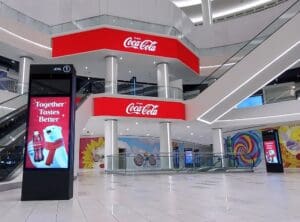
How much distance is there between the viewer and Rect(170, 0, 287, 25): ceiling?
2633 cm

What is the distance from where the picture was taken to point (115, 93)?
1598cm

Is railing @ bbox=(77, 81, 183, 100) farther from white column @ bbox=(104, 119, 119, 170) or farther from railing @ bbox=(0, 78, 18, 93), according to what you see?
railing @ bbox=(0, 78, 18, 93)

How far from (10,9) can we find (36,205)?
49.4 feet

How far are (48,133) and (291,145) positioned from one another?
63.8 ft

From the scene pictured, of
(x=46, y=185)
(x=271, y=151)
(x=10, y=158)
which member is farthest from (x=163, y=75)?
(x=46, y=185)

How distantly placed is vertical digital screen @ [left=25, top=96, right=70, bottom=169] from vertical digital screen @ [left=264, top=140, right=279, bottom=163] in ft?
36.7

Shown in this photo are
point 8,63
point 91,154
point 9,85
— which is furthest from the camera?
point 91,154

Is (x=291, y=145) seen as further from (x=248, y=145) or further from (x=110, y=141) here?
(x=110, y=141)

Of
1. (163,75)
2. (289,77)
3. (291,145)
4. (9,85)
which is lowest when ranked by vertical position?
(291,145)

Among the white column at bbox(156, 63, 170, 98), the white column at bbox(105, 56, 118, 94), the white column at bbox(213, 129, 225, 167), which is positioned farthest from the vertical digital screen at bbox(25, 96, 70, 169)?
the white column at bbox(213, 129, 225, 167)

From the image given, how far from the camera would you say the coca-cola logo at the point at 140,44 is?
1695 cm

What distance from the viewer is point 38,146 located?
17.4 ft

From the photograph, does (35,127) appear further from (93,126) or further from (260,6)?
(260,6)

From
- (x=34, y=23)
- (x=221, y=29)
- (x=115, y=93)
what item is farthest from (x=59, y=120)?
(x=221, y=29)
